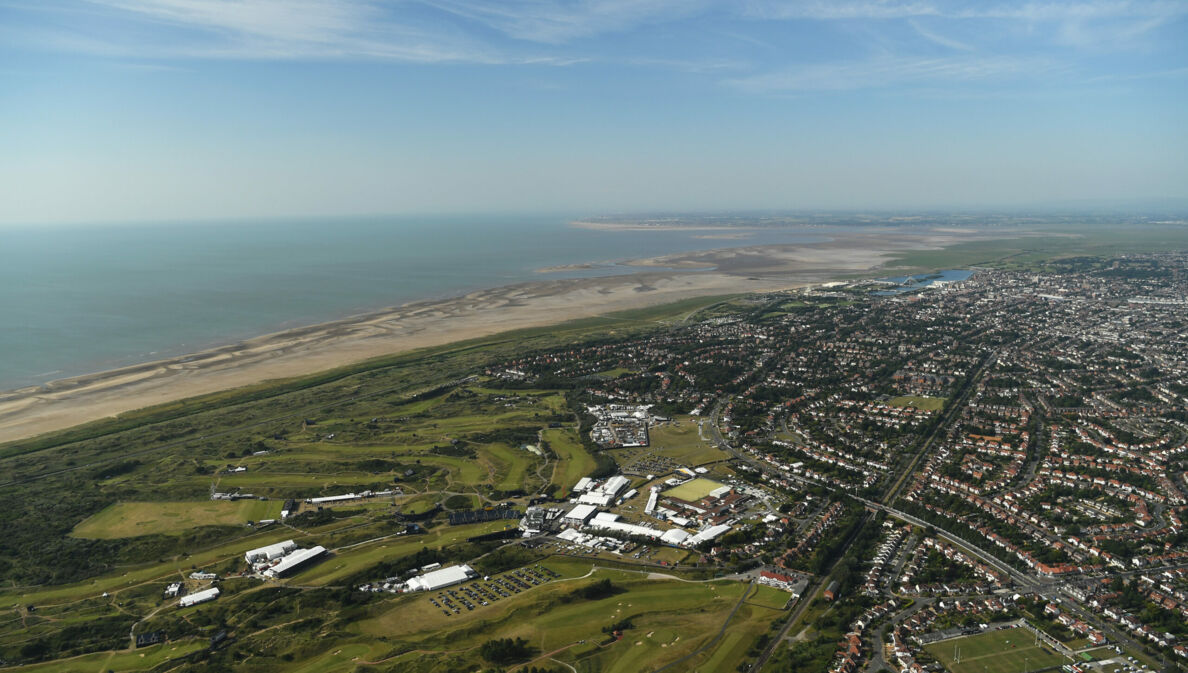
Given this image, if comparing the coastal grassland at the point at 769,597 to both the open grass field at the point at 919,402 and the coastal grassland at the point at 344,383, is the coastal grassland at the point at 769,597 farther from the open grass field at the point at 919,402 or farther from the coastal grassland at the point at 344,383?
the coastal grassland at the point at 344,383

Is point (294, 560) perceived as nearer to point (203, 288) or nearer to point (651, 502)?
point (651, 502)

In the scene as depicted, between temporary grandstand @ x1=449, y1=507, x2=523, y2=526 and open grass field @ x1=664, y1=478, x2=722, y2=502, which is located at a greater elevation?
open grass field @ x1=664, y1=478, x2=722, y2=502

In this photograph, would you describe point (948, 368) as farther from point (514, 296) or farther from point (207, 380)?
point (207, 380)

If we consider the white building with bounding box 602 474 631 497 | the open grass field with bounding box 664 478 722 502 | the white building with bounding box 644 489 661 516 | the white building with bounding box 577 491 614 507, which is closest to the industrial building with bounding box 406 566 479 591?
the white building with bounding box 577 491 614 507

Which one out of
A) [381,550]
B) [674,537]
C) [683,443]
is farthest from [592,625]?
[683,443]

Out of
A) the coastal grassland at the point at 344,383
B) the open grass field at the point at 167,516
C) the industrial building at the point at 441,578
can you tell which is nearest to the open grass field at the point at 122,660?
the industrial building at the point at 441,578

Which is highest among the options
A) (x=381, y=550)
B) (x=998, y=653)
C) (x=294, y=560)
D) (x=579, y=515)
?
(x=998, y=653)

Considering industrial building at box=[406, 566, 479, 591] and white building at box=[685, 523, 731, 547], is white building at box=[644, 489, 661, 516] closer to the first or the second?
white building at box=[685, 523, 731, 547]
